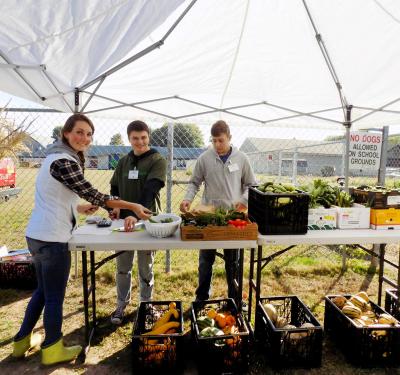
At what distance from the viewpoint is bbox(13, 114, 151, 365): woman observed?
2.24m

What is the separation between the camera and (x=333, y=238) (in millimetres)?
2607

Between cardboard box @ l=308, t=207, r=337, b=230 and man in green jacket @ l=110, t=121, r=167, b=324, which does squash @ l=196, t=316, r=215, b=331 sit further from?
cardboard box @ l=308, t=207, r=337, b=230

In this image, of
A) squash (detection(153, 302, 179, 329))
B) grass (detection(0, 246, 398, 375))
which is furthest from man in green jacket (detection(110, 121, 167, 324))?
squash (detection(153, 302, 179, 329))

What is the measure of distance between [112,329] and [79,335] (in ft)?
0.99

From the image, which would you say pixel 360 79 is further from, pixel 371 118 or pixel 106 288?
pixel 106 288

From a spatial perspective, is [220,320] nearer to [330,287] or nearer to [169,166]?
[330,287]

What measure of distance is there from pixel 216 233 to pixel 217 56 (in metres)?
1.89

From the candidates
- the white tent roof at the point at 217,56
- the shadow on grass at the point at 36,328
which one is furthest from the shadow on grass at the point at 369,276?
the shadow on grass at the point at 36,328

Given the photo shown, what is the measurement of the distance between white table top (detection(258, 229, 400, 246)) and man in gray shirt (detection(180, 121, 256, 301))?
72 cm

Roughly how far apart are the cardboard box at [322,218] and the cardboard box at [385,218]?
34 centimetres

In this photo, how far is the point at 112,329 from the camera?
3.12m

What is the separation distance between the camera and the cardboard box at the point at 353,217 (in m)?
2.87

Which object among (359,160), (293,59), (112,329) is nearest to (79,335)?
(112,329)

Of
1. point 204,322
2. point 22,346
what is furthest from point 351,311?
point 22,346
